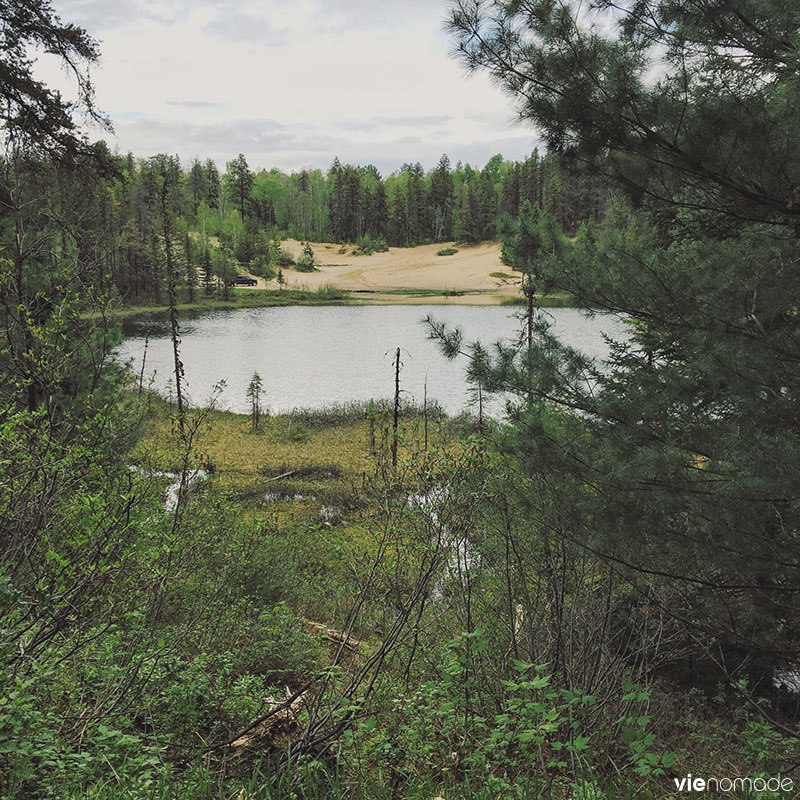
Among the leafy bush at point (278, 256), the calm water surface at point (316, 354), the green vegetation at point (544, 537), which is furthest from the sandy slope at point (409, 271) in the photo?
the green vegetation at point (544, 537)

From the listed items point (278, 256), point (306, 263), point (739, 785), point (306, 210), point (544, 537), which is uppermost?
point (306, 210)

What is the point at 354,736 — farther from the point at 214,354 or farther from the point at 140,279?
the point at 140,279

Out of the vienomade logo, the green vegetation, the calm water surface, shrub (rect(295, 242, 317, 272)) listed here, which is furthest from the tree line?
the vienomade logo

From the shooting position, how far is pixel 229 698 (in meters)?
3.52

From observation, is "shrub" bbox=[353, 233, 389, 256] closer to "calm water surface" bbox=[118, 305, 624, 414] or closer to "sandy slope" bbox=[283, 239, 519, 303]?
"sandy slope" bbox=[283, 239, 519, 303]

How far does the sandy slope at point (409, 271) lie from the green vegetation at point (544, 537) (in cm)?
5889

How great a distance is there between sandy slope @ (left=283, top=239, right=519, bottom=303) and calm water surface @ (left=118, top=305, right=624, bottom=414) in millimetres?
19668

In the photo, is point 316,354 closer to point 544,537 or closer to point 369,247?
point 544,537

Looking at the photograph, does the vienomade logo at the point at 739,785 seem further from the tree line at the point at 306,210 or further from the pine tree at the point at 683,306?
the tree line at the point at 306,210

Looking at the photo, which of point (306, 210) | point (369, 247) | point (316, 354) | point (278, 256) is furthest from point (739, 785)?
point (306, 210)

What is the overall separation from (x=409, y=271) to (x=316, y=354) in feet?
158

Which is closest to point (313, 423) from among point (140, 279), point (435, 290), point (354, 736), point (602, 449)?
point (602, 449)

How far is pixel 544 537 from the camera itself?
3.89m

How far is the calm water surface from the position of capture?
2515 centimetres
